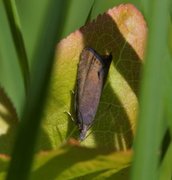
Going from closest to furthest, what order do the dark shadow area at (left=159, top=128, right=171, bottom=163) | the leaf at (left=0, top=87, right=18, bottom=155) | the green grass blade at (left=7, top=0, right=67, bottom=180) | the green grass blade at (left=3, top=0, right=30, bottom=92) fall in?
the green grass blade at (left=7, top=0, right=67, bottom=180)
the leaf at (left=0, top=87, right=18, bottom=155)
the dark shadow area at (left=159, top=128, right=171, bottom=163)
the green grass blade at (left=3, top=0, right=30, bottom=92)

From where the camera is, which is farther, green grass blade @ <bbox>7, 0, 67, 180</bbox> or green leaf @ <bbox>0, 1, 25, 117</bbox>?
green leaf @ <bbox>0, 1, 25, 117</bbox>

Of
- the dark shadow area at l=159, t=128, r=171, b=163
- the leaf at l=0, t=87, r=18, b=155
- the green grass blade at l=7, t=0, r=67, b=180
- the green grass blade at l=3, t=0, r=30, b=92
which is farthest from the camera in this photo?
the green grass blade at l=3, t=0, r=30, b=92

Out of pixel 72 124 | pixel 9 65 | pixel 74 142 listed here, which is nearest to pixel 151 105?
pixel 74 142

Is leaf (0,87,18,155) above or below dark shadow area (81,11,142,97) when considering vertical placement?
below

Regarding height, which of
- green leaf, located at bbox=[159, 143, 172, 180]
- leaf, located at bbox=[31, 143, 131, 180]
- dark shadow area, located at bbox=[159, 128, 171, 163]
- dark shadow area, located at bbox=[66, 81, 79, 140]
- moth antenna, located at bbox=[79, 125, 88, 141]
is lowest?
green leaf, located at bbox=[159, 143, 172, 180]

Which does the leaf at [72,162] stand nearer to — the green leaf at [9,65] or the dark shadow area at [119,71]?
the dark shadow area at [119,71]

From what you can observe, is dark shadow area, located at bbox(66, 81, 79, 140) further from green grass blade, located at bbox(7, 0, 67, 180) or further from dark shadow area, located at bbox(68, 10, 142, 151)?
green grass blade, located at bbox(7, 0, 67, 180)

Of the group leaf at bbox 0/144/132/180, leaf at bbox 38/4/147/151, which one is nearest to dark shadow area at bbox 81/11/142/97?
leaf at bbox 38/4/147/151
